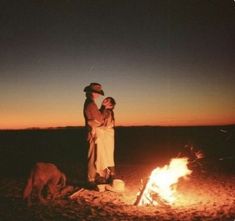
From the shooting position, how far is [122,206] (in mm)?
10016

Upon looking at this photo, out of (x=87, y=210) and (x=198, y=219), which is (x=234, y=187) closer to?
(x=198, y=219)

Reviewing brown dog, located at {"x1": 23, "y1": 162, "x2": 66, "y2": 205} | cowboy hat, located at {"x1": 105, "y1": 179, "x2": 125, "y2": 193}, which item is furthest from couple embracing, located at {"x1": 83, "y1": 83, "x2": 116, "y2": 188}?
brown dog, located at {"x1": 23, "y1": 162, "x2": 66, "y2": 205}

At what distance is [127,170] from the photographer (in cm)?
1678

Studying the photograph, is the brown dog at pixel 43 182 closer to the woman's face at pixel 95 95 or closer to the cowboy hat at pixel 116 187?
the cowboy hat at pixel 116 187

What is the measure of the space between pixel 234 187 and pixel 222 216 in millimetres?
3680

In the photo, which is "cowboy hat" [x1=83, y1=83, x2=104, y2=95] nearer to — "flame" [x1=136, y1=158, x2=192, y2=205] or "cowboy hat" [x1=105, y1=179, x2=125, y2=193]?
"cowboy hat" [x1=105, y1=179, x2=125, y2=193]

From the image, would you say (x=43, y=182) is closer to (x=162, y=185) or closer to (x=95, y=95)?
(x=162, y=185)

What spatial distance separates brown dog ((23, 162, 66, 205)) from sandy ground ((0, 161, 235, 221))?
10.3 inches

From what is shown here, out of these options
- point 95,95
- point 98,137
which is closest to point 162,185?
point 98,137

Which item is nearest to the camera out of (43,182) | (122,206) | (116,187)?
(122,206)

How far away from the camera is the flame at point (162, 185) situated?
400 inches

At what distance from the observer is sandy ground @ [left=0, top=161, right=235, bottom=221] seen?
29.9 feet

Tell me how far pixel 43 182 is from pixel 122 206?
7.04ft

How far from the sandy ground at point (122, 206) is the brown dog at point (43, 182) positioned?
0.26 meters
